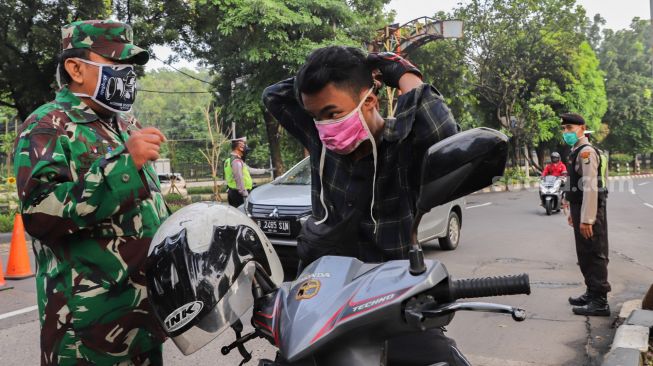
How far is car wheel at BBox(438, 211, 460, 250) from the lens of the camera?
8344 mm

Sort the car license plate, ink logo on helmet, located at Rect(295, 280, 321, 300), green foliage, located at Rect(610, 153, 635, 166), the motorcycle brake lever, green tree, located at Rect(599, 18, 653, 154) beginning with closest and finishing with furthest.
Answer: the motorcycle brake lever → ink logo on helmet, located at Rect(295, 280, 321, 300) → the car license plate → green tree, located at Rect(599, 18, 653, 154) → green foliage, located at Rect(610, 153, 635, 166)

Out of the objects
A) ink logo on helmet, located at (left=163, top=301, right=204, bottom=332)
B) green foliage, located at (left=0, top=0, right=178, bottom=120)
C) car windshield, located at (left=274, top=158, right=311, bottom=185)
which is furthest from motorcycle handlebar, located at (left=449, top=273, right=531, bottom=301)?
green foliage, located at (left=0, top=0, right=178, bottom=120)

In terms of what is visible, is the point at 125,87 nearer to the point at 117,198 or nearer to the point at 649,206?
the point at 117,198

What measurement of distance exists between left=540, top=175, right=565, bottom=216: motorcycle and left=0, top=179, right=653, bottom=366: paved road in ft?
5.25

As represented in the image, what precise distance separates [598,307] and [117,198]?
4.59 metres

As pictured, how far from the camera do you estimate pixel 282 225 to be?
6176 mm

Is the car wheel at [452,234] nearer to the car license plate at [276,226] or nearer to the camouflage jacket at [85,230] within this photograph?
the car license plate at [276,226]

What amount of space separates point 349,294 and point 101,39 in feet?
4.51

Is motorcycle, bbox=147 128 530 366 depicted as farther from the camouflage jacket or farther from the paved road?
the paved road

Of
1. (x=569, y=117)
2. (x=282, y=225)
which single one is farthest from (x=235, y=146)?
(x=569, y=117)

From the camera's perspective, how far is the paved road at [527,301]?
13.5 feet

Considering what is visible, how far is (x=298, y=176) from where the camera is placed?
735 centimetres

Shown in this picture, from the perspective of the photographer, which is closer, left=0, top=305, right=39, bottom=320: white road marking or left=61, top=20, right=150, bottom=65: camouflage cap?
left=61, top=20, right=150, bottom=65: camouflage cap

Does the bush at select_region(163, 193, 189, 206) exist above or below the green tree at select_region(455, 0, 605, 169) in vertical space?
below
